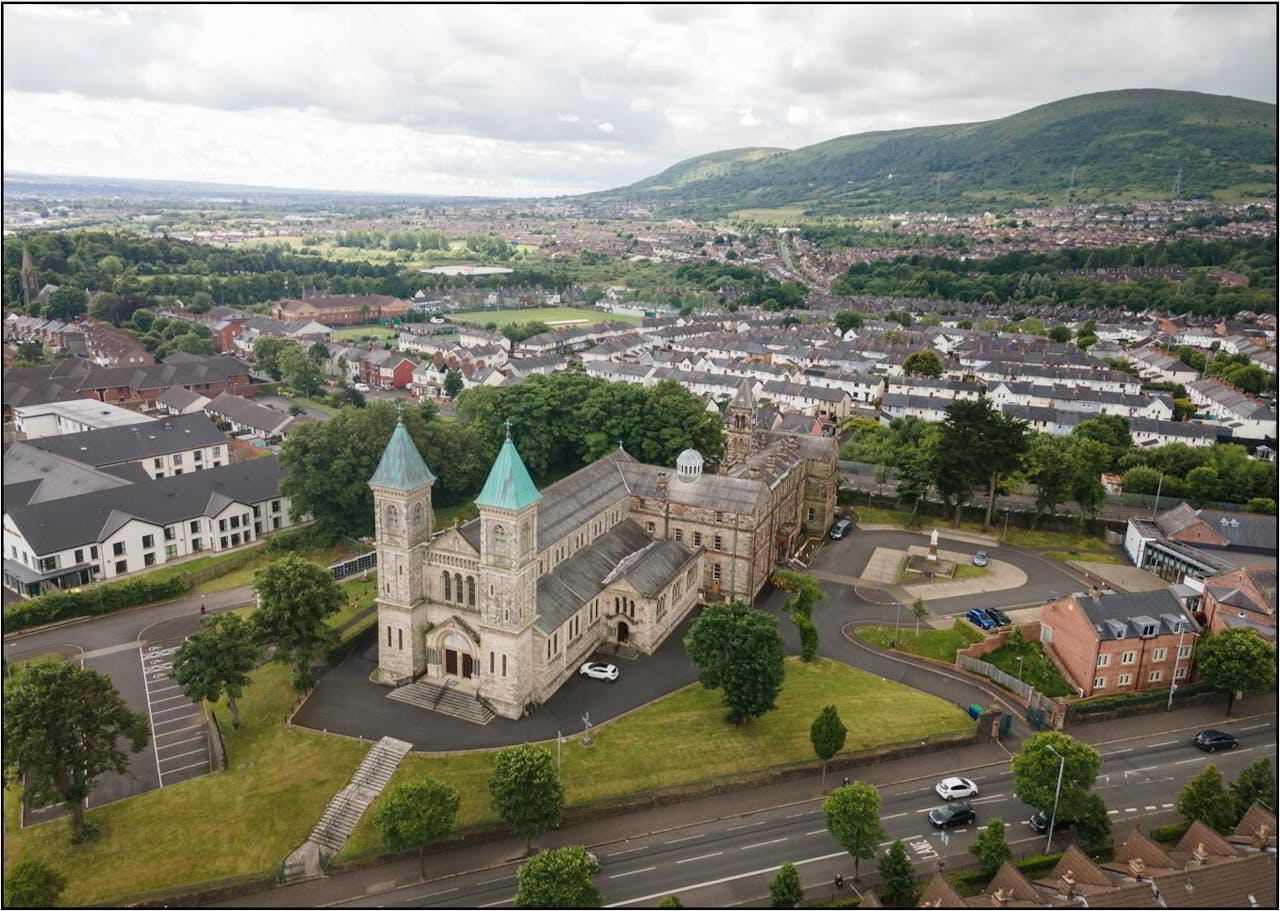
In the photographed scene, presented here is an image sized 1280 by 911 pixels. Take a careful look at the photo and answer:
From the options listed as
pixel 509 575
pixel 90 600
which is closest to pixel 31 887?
pixel 509 575

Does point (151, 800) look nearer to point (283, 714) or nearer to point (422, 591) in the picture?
point (283, 714)

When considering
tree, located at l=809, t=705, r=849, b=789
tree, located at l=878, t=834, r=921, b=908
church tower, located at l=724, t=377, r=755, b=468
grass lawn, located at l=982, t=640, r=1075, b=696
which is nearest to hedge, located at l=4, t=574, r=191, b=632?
church tower, located at l=724, t=377, r=755, b=468

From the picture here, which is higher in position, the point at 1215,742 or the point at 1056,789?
the point at 1056,789

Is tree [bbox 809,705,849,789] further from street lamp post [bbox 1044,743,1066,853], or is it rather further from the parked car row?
the parked car row

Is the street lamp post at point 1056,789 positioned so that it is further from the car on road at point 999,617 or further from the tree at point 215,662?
the tree at point 215,662

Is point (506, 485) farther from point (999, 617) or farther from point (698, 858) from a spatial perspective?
point (999, 617)

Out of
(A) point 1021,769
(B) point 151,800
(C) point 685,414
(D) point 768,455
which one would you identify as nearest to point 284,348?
(C) point 685,414
